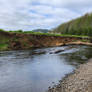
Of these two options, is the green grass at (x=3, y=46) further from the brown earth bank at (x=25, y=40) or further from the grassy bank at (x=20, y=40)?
the brown earth bank at (x=25, y=40)

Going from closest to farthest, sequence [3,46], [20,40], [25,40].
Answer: [3,46], [20,40], [25,40]

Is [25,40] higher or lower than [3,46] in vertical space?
higher

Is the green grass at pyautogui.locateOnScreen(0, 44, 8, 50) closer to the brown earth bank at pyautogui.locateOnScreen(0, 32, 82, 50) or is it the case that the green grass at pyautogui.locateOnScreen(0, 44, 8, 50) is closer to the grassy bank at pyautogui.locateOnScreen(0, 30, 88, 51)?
the grassy bank at pyautogui.locateOnScreen(0, 30, 88, 51)

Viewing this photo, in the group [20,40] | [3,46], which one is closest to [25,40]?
[20,40]

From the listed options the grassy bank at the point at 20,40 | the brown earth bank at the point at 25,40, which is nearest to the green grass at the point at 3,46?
the grassy bank at the point at 20,40

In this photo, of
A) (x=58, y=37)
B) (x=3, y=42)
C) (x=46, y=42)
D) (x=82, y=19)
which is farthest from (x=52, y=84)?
(x=82, y=19)

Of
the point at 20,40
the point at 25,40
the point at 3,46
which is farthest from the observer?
the point at 25,40

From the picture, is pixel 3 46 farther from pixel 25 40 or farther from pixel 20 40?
pixel 25 40

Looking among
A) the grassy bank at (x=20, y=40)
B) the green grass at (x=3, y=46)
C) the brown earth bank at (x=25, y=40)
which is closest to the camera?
the green grass at (x=3, y=46)

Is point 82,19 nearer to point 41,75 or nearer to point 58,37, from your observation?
point 58,37

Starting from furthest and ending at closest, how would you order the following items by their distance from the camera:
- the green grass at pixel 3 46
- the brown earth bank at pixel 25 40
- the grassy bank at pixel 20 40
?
the brown earth bank at pixel 25 40, the grassy bank at pixel 20 40, the green grass at pixel 3 46

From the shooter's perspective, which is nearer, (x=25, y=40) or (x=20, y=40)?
(x=20, y=40)

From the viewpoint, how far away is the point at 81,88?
1060 cm

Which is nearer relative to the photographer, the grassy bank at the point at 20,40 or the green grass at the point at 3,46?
the green grass at the point at 3,46
